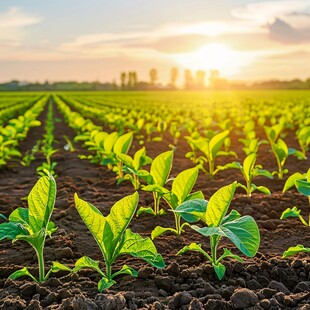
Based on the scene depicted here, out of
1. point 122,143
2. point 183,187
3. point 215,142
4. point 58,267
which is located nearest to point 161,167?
point 183,187

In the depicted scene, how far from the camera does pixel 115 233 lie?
7.89ft

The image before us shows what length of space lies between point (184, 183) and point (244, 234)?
833 mm

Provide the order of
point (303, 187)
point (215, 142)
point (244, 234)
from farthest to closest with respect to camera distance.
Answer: point (215, 142), point (303, 187), point (244, 234)

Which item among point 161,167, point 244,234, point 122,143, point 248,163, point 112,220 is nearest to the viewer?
point 244,234

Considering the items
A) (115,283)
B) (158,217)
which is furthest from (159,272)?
(158,217)

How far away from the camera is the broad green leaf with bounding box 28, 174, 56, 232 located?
2.45m

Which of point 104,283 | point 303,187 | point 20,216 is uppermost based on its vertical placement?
point 303,187

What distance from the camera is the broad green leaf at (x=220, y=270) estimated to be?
8.10 ft

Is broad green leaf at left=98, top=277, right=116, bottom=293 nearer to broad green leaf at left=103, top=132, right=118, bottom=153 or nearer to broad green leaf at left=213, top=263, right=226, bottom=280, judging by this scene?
broad green leaf at left=213, top=263, right=226, bottom=280

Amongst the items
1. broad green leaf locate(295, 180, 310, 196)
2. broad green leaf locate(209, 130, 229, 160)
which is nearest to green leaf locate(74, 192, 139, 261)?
broad green leaf locate(295, 180, 310, 196)

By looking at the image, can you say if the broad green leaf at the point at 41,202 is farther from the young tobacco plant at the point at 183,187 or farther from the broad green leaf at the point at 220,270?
the broad green leaf at the point at 220,270

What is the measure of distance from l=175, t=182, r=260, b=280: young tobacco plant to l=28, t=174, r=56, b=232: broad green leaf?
2.12 ft

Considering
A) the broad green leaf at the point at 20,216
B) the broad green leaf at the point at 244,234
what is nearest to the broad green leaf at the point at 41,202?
the broad green leaf at the point at 20,216

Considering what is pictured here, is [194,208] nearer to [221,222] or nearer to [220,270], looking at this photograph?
[221,222]
